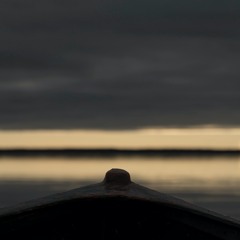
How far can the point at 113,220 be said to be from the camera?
337 inches

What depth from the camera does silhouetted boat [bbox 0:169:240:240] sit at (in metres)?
8.56

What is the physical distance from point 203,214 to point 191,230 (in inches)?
10.0

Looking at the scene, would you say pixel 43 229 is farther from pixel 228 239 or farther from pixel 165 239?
pixel 228 239

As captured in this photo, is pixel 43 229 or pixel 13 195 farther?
pixel 13 195

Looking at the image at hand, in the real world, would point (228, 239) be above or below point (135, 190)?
below

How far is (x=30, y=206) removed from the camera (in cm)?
890

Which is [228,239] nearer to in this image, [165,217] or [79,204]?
[165,217]

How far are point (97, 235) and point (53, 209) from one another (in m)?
0.64

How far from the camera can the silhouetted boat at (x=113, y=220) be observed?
337 inches

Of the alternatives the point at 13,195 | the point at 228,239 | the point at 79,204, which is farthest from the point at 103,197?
the point at 13,195

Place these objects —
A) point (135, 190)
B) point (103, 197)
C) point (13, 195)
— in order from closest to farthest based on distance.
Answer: point (103, 197) < point (135, 190) < point (13, 195)

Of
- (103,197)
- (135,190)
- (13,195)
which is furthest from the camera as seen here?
(13,195)

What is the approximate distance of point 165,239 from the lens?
28.8 feet

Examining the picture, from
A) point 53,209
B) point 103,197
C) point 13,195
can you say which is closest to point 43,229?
Answer: point 53,209
